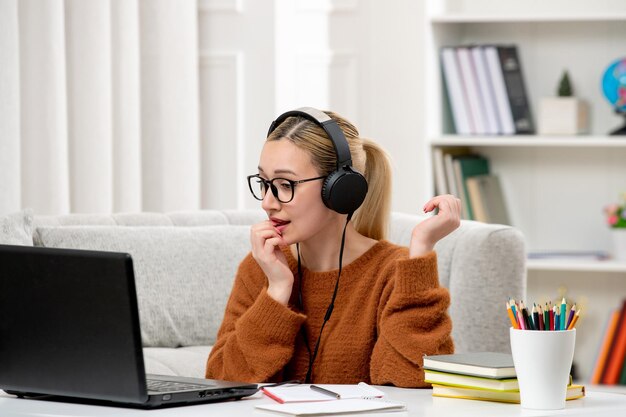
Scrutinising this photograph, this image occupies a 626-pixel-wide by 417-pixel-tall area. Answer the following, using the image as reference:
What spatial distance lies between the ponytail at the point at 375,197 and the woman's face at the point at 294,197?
18 cm

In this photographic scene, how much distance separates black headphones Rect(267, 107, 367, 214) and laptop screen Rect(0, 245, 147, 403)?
535mm

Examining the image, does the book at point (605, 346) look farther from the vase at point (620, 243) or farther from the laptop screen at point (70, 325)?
the laptop screen at point (70, 325)

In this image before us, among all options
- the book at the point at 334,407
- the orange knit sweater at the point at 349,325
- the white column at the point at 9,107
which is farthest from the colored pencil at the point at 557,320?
the white column at the point at 9,107

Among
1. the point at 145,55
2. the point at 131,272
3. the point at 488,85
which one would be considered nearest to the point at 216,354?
the point at 131,272

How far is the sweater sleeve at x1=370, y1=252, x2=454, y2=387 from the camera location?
1.57 m

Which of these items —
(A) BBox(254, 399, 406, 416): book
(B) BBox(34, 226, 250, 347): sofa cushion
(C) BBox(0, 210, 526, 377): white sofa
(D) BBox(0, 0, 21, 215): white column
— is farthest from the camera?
(D) BBox(0, 0, 21, 215): white column

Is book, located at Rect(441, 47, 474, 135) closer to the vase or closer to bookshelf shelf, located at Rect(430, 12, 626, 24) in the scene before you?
bookshelf shelf, located at Rect(430, 12, 626, 24)

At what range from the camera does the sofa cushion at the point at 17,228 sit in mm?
2166

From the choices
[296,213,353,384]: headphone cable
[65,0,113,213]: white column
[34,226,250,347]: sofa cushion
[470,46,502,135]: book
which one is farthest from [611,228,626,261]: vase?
[296,213,353,384]: headphone cable

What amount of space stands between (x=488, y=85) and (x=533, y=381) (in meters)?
2.33

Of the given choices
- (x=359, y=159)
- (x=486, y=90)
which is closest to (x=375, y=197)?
(x=359, y=159)

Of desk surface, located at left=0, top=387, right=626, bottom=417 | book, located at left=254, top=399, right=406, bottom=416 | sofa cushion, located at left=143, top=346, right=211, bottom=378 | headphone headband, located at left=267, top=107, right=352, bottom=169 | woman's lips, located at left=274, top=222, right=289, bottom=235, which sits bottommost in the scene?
sofa cushion, located at left=143, top=346, right=211, bottom=378

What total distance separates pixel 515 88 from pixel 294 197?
198 cm

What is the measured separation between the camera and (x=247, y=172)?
3.59 m
